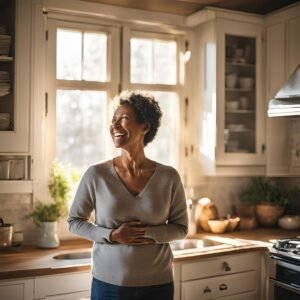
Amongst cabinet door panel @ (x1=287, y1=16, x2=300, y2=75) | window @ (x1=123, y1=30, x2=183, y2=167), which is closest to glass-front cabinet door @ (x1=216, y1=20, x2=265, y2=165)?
cabinet door panel @ (x1=287, y1=16, x2=300, y2=75)

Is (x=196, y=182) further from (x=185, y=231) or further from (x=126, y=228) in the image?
(x=126, y=228)

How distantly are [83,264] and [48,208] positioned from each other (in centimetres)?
60

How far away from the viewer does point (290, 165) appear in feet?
11.3

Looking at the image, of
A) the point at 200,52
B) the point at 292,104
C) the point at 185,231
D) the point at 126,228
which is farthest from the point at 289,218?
the point at 126,228

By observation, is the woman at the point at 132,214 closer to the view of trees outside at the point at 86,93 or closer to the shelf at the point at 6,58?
the shelf at the point at 6,58

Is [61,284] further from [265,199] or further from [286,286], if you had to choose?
[265,199]

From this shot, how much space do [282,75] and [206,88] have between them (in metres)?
0.54

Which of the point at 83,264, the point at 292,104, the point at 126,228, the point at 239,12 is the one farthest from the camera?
the point at 239,12

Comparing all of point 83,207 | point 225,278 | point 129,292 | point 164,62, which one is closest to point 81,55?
point 164,62

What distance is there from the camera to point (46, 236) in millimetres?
2824

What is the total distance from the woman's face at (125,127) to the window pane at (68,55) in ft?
3.94

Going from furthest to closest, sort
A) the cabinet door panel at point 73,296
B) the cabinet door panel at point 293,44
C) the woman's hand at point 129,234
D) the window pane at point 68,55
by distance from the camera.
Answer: the cabinet door panel at point 293,44
the window pane at point 68,55
the cabinet door panel at point 73,296
the woman's hand at point 129,234

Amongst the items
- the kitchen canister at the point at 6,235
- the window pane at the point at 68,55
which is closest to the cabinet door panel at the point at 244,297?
the kitchen canister at the point at 6,235

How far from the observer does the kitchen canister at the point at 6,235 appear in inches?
106
